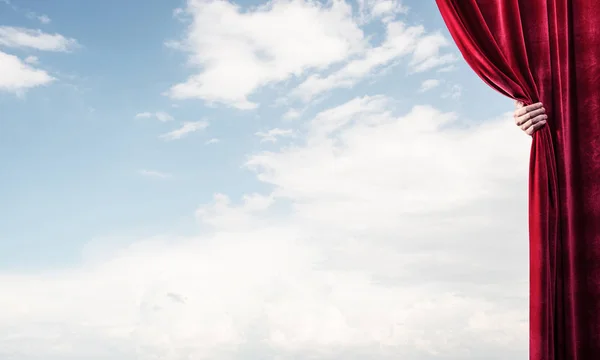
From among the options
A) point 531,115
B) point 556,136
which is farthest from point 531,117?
point 556,136

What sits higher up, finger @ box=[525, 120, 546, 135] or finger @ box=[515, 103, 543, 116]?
finger @ box=[515, 103, 543, 116]

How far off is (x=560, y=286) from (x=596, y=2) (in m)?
1.07

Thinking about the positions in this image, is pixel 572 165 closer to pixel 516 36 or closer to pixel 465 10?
pixel 516 36

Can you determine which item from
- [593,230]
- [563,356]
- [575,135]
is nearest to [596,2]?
[575,135]

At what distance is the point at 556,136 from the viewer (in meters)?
2.27

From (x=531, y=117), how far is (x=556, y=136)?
0.45 feet

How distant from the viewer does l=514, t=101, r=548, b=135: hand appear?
2205mm

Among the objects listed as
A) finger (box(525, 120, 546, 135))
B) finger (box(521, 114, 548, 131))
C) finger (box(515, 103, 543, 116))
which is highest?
finger (box(515, 103, 543, 116))

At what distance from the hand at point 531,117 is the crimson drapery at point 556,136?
0.04 metres

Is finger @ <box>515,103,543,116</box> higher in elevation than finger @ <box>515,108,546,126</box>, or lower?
higher

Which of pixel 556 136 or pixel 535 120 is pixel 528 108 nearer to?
pixel 535 120

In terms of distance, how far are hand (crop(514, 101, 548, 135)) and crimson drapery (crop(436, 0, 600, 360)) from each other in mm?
42

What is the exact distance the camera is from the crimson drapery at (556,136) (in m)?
2.13

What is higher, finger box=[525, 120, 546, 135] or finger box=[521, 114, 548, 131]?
finger box=[521, 114, 548, 131]
